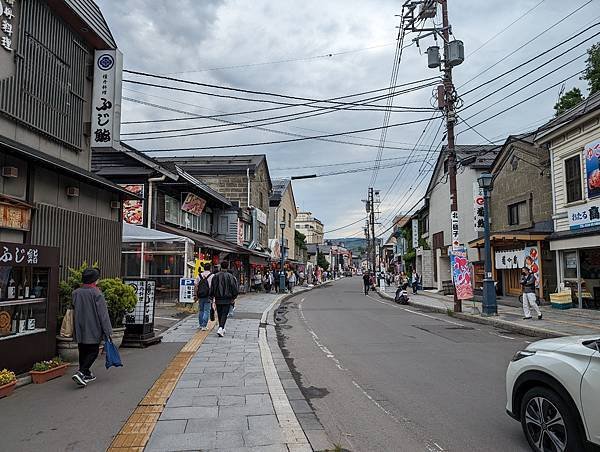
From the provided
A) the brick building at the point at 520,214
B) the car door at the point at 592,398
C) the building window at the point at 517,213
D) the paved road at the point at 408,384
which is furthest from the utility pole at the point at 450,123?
the car door at the point at 592,398

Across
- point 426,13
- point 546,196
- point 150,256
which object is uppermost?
point 426,13

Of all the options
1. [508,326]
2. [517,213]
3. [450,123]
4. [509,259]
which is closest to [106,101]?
[508,326]

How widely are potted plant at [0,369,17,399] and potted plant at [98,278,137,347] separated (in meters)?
2.79

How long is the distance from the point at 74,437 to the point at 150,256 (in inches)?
601

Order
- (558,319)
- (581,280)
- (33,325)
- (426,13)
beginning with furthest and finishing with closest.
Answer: (426,13) → (581,280) → (558,319) → (33,325)

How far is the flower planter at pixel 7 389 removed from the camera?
21.3 feet

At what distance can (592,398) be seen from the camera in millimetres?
3955

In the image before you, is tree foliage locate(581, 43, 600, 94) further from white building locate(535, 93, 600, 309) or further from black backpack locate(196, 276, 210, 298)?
black backpack locate(196, 276, 210, 298)

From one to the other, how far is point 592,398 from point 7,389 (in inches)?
264

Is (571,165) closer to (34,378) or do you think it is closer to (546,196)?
(546,196)

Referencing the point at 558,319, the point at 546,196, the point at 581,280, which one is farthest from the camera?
the point at 546,196

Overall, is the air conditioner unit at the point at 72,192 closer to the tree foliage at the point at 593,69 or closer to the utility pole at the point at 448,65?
the utility pole at the point at 448,65

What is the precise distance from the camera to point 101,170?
71.9 ft

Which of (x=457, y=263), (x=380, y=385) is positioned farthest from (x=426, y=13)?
(x=380, y=385)
